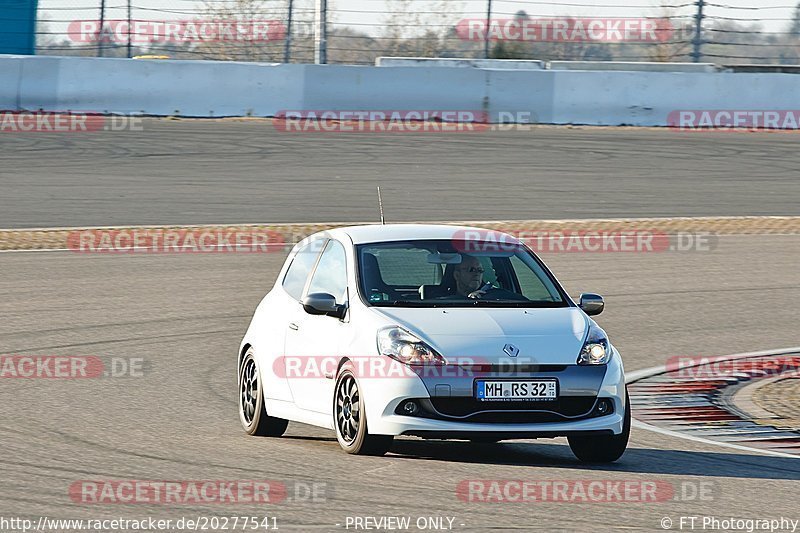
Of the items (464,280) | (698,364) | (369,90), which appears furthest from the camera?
(369,90)

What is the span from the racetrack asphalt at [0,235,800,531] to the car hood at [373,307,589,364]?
1.97 ft

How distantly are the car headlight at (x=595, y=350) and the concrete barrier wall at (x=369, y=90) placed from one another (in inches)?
781

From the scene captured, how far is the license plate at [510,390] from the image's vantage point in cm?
782

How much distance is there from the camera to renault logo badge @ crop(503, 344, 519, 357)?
7.87 m

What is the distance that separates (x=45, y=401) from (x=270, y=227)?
33.3 ft

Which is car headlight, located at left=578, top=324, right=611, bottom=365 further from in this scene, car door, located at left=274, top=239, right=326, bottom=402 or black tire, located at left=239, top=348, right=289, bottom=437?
black tire, located at left=239, top=348, right=289, bottom=437

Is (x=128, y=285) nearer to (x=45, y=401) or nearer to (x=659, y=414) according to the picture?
(x=45, y=401)

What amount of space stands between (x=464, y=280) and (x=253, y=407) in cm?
157

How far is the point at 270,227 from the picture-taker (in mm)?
20109

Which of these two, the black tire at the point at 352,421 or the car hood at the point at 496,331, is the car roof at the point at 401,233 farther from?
the black tire at the point at 352,421

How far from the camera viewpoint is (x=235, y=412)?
9.99 m

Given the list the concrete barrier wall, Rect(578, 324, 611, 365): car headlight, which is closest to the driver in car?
Rect(578, 324, 611, 365): car headlight

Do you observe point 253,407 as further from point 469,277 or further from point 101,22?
point 101,22

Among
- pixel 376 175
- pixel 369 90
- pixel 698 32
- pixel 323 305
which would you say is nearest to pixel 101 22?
pixel 369 90
